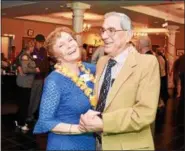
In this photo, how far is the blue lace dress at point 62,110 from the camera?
1.55m

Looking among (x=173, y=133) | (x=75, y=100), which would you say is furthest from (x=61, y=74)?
(x=173, y=133)

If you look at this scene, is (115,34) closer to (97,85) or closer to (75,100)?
(97,85)

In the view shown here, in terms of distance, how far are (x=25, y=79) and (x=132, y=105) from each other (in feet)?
13.5

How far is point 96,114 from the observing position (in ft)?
4.39

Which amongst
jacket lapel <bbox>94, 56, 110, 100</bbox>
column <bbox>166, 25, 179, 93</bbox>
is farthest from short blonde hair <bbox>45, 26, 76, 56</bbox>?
column <bbox>166, 25, 179, 93</bbox>

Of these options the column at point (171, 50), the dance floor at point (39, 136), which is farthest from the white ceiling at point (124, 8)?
the dance floor at point (39, 136)

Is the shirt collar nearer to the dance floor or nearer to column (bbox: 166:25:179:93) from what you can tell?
the dance floor

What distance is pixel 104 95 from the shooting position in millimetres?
1411

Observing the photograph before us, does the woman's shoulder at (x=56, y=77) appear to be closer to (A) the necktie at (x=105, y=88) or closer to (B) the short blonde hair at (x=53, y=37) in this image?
(B) the short blonde hair at (x=53, y=37)

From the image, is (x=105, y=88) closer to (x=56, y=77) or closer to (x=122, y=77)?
(x=122, y=77)

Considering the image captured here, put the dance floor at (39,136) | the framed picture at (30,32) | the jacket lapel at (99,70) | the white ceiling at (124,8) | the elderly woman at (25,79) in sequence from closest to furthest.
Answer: the jacket lapel at (99,70) → the dance floor at (39,136) → the elderly woman at (25,79) → the white ceiling at (124,8) → the framed picture at (30,32)

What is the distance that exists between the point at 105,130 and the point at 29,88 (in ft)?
13.7

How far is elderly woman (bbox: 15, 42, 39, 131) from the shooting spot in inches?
204

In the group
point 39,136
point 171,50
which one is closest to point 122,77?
point 39,136
